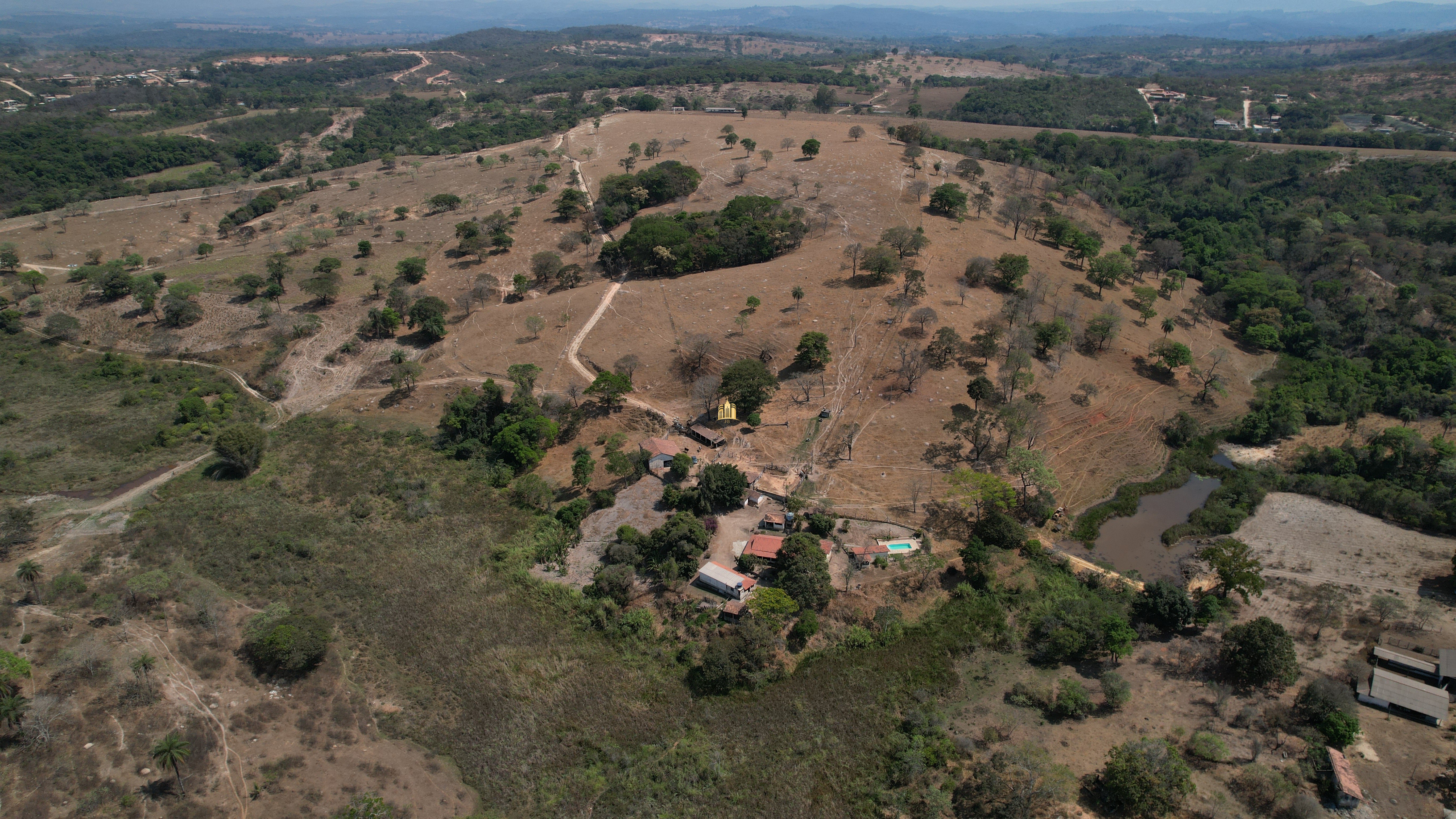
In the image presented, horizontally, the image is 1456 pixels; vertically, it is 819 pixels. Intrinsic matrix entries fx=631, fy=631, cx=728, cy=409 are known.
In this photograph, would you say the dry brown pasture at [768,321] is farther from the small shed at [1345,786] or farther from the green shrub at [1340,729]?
the small shed at [1345,786]

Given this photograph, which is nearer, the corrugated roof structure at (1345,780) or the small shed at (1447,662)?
the corrugated roof structure at (1345,780)

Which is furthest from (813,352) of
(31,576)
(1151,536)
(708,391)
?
(31,576)

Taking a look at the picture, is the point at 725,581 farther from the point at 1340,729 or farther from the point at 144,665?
the point at 1340,729

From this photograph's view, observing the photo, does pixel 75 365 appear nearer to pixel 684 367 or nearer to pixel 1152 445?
pixel 684 367

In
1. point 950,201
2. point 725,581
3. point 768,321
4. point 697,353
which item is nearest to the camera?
point 725,581

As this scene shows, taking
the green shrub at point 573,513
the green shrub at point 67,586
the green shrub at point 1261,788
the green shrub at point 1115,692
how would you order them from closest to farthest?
the green shrub at point 1261,788 < the green shrub at point 1115,692 < the green shrub at point 67,586 < the green shrub at point 573,513

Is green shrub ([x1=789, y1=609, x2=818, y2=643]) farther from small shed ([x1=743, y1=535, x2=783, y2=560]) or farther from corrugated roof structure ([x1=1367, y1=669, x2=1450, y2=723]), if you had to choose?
corrugated roof structure ([x1=1367, y1=669, x2=1450, y2=723])

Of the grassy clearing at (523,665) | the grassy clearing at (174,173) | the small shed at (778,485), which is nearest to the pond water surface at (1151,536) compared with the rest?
the grassy clearing at (523,665)
